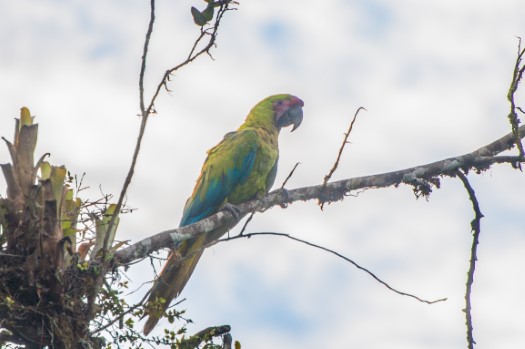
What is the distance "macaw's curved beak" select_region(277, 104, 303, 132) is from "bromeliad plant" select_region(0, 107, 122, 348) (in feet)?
12.1

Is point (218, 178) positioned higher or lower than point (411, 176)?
higher

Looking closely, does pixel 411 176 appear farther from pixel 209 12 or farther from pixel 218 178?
pixel 209 12

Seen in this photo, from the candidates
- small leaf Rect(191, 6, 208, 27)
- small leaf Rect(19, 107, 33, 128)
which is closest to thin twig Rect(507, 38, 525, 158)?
small leaf Rect(191, 6, 208, 27)

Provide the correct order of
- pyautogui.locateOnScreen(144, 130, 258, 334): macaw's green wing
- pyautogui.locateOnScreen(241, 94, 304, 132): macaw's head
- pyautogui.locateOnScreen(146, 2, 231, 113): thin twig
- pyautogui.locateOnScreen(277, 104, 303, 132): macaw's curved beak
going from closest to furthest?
pyautogui.locateOnScreen(146, 2, 231, 113): thin twig → pyautogui.locateOnScreen(144, 130, 258, 334): macaw's green wing → pyautogui.locateOnScreen(241, 94, 304, 132): macaw's head → pyautogui.locateOnScreen(277, 104, 303, 132): macaw's curved beak

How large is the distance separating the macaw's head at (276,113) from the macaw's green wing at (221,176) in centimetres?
43

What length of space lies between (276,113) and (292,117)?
0.85ft

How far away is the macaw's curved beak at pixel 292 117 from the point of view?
7.80 meters

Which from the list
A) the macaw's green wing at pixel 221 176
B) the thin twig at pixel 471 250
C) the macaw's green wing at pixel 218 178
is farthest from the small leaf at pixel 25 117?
the thin twig at pixel 471 250

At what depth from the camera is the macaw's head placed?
749 cm

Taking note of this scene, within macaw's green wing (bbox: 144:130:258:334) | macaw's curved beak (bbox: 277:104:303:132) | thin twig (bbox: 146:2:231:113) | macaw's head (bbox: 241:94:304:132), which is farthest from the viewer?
macaw's curved beak (bbox: 277:104:303:132)

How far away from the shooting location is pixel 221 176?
673 centimetres

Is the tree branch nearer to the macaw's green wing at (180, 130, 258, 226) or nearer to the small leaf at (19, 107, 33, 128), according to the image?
the macaw's green wing at (180, 130, 258, 226)

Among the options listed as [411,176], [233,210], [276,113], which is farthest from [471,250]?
[276,113]

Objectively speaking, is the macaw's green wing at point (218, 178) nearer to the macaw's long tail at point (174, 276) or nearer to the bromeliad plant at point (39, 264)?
the macaw's long tail at point (174, 276)
